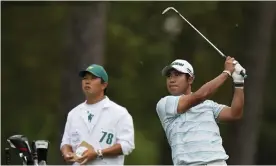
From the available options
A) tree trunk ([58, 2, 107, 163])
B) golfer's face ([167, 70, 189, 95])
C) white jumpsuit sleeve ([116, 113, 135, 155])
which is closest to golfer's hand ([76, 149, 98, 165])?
white jumpsuit sleeve ([116, 113, 135, 155])

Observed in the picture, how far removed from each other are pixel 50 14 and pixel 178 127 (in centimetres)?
746

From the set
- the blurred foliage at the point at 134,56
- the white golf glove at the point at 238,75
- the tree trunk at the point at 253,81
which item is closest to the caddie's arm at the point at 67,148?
the white golf glove at the point at 238,75

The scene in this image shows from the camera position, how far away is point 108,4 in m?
13.9

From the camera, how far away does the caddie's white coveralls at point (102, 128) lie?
8.51m

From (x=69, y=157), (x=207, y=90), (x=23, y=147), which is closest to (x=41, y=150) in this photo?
(x=23, y=147)

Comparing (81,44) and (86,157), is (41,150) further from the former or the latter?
(81,44)

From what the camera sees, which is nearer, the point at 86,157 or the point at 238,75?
the point at 238,75

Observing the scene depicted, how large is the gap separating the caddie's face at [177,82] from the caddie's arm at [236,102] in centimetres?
33

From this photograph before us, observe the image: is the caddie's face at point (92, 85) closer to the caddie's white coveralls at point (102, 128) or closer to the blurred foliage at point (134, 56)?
the caddie's white coveralls at point (102, 128)

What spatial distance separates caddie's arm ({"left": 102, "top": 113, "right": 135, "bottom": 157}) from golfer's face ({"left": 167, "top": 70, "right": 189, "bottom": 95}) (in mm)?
1044

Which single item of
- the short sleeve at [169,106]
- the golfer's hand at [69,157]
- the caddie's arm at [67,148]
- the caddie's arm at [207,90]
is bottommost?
the golfer's hand at [69,157]

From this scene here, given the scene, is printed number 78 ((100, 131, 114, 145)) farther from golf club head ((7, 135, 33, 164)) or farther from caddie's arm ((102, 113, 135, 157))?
golf club head ((7, 135, 33, 164))

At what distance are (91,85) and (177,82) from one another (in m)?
1.19

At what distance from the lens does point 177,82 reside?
7.62 metres
